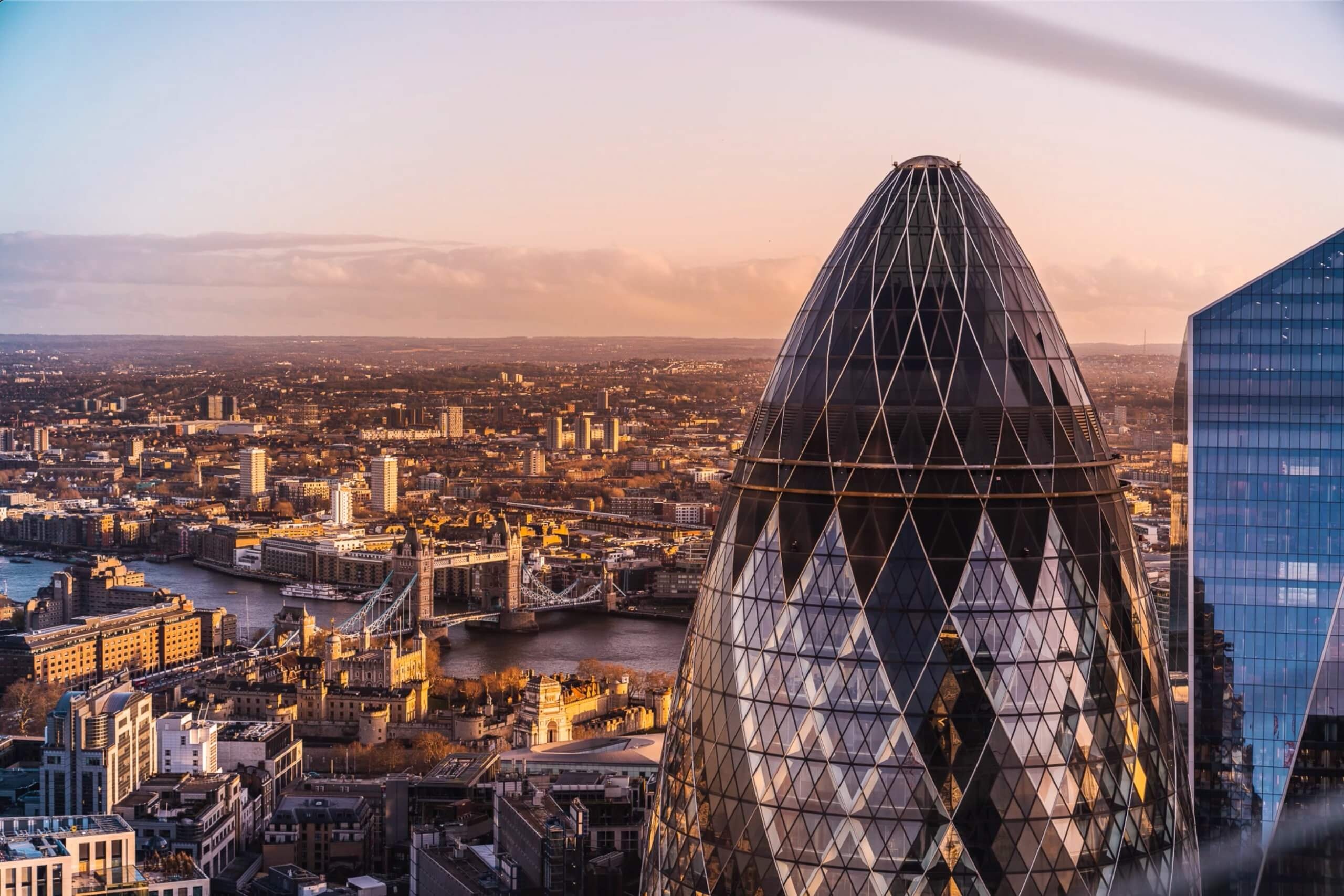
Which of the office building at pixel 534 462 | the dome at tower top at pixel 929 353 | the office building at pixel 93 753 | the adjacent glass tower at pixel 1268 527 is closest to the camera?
the dome at tower top at pixel 929 353

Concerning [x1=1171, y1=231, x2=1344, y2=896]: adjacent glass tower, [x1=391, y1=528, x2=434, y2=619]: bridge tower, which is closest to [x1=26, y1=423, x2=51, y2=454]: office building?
[x1=391, y1=528, x2=434, y2=619]: bridge tower

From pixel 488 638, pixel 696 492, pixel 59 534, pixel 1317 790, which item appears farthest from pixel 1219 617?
pixel 59 534

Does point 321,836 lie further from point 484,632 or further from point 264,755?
point 484,632

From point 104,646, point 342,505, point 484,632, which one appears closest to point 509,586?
point 484,632

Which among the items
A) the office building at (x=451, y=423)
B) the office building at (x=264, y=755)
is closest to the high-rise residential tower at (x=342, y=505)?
the office building at (x=451, y=423)

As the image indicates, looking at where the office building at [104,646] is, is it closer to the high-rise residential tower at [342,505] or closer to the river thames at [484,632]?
the river thames at [484,632]

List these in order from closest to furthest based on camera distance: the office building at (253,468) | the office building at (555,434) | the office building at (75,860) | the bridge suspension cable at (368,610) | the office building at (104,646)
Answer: the office building at (75,860) < the office building at (104,646) < the bridge suspension cable at (368,610) < the office building at (555,434) < the office building at (253,468)

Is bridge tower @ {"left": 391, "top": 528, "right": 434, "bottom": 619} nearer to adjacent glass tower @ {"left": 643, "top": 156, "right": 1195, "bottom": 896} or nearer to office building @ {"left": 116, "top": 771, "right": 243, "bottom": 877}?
office building @ {"left": 116, "top": 771, "right": 243, "bottom": 877}
